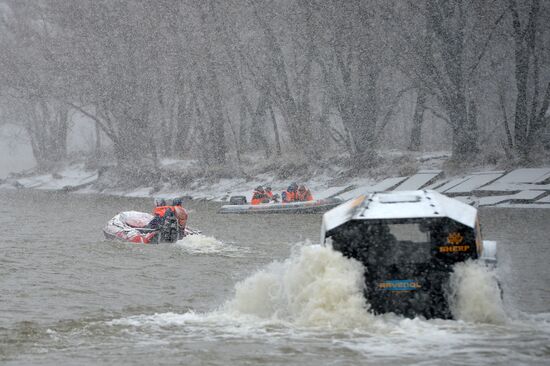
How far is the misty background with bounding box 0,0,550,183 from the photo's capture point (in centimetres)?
3719

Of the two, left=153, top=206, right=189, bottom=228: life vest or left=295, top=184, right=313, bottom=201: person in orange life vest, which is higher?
left=295, top=184, right=313, bottom=201: person in orange life vest

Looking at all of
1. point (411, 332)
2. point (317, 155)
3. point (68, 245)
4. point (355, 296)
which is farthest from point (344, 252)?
point (317, 155)

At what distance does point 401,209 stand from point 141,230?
12887mm

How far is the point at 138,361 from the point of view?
1045cm

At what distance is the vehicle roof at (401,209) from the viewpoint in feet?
38.1

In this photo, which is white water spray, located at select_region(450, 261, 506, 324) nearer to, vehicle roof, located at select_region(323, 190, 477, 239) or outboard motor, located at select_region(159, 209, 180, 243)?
vehicle roof, located at select_region(323, 190, 477, 239)

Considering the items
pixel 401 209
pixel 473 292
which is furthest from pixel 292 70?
pixel 473 292

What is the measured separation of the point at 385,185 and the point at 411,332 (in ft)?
86.4

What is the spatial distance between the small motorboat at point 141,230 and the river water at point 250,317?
10.2 feet

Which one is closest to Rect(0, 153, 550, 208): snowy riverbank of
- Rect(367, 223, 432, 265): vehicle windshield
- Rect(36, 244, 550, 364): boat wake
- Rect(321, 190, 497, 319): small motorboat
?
Rect(36, 244, 550, 364): boat wake

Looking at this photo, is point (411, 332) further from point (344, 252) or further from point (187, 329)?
point (187, 329)

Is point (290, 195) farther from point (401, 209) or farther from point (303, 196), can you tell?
point (401, 209)

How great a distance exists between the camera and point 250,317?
1266 cm

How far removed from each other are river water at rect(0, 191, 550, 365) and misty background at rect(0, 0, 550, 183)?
60.9 ft
